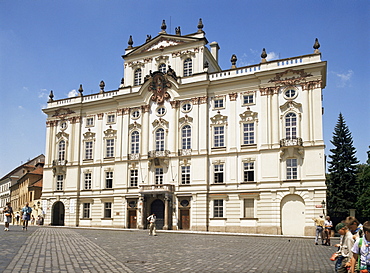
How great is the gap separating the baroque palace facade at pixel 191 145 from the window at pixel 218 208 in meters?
0.15

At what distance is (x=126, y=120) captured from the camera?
167 feet

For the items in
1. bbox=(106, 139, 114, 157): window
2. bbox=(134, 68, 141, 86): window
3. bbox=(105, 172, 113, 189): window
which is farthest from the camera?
bbox=(134, 68, 141, 86): window

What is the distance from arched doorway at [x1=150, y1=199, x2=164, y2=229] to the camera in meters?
46.1

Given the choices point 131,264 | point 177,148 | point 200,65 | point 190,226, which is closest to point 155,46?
Result: point 200,65

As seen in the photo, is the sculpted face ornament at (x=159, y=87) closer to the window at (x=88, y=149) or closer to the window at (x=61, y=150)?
the window at (x=88, y=149)

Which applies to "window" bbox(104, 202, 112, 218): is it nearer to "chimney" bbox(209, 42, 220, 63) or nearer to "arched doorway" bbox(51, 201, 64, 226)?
"arched doorway" bbox(51, 201, 64, 226)

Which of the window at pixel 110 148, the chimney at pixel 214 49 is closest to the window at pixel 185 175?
the window at pixel 110 148

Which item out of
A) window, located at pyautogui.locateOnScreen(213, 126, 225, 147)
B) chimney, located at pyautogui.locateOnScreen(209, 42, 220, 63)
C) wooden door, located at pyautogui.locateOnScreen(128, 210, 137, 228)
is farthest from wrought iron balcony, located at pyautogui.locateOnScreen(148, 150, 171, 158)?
chimney, located at pyautogui.locateOnScreen(209, 42, 220, 63)

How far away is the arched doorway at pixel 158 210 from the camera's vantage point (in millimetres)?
46119

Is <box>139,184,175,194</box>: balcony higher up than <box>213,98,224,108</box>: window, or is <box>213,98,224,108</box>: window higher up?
<box>213,98,224,108</box>: window

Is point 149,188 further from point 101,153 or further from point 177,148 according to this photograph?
point 101,153

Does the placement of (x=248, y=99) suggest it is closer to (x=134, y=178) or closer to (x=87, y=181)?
(x=134, y=178)

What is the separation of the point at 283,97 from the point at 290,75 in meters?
2.36

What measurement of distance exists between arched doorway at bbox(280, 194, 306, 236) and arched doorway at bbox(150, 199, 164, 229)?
1380 cm
